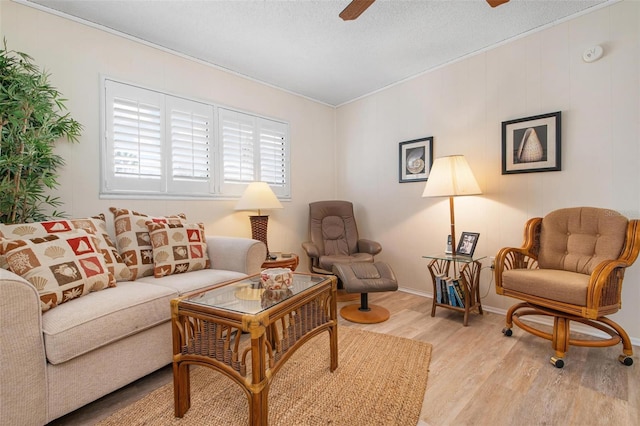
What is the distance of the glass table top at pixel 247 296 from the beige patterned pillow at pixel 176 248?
69 centimetres

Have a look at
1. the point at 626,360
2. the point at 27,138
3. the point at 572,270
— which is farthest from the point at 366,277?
the point at 27,138

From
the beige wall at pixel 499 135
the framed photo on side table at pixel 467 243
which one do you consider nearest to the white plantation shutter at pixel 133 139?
the beige wall at pixel 499 135

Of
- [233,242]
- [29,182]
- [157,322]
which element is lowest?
[157,322]

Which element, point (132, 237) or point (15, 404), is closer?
point (15, 404)

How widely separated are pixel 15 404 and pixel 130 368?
1.50 feet

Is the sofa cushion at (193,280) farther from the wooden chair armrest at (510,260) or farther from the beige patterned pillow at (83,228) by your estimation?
the wooden chair armrest at (510,260)

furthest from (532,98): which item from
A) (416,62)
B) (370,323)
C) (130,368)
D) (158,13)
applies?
(130,368)

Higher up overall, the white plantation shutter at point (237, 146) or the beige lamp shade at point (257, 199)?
the white plantation shutter at point (237, 146)

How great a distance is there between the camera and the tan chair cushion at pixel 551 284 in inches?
69.4

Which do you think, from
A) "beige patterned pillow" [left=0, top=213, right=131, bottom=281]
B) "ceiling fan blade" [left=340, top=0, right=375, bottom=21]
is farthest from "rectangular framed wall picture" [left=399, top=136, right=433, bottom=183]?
"beige patterned pillow" [left=0, top=213, right=131, bottom=281]

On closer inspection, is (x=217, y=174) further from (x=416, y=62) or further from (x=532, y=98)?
(x=532, y=98)

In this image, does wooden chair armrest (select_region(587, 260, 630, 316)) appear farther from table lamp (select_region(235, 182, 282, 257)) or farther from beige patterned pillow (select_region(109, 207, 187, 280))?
beige patterned pillow (select_region(109, 207, 187, 280))

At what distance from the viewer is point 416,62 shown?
309 cm

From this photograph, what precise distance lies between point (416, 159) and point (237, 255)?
2.24 m
